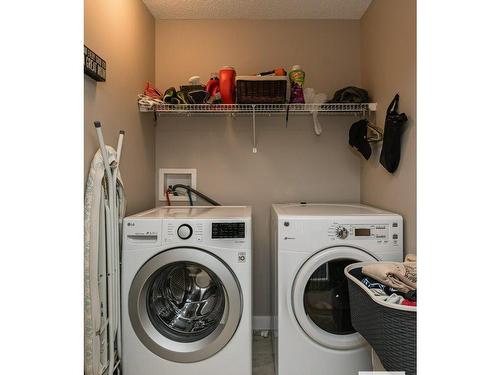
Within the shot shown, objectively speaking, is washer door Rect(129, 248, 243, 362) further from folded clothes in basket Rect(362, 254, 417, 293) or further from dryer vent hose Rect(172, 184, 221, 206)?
dryer vent hose Rect(172, 184, 221, 206)

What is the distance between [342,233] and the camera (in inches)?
69.6

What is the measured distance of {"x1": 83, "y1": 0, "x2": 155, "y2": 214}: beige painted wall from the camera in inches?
62.1

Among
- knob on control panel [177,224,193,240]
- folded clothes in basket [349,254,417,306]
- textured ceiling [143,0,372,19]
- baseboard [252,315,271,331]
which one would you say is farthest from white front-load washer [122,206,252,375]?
textured ceiling [143,0,372,19]

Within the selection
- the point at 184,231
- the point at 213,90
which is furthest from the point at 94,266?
the point at 213,90

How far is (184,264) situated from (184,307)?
0.29 meters

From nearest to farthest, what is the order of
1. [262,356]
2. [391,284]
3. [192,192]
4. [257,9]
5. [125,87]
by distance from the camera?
[391,284]
[125,87]
[262,356]
[257,9]
[192,192]

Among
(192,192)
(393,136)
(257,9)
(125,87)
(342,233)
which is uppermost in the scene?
(257,9)

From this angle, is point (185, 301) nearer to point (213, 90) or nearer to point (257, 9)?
point (213, 90)

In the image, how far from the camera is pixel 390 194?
2027 millimetres
